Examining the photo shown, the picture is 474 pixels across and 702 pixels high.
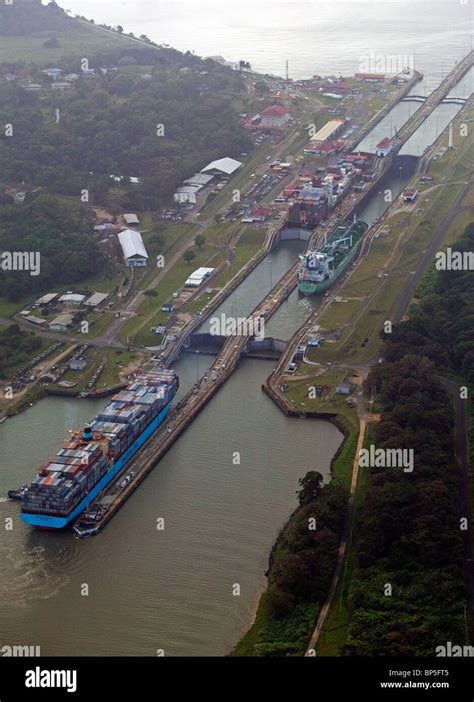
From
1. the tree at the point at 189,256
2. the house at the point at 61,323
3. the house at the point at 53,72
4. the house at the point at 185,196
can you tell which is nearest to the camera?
the house at the point at 61,323

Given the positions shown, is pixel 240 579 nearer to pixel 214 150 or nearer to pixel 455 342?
pixel 455 342

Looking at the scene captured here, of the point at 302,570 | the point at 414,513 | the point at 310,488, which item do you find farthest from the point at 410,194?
the point at 302,570

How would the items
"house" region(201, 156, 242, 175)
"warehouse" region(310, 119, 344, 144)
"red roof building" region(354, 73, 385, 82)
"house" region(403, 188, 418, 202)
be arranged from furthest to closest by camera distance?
1. "red roof building" region(354, 73, 385, 82)
2. "warehouse" region(310, 119, 344, 144)
3. "house" region(201, 156, 242, 175)
4. "house" region(403, 188, 418, 202)

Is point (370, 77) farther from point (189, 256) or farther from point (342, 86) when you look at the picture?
point (189, 256)

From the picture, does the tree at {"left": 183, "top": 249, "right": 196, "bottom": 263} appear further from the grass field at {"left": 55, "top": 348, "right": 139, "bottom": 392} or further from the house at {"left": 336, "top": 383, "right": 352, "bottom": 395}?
the house at {"left": 336, "top": 383, "right": 352, "bottom": 395}

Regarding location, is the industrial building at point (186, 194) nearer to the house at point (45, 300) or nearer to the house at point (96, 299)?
the house at point (96, 299)

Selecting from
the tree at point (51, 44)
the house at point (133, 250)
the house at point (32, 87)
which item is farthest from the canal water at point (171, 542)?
the tree at point (51, 44)

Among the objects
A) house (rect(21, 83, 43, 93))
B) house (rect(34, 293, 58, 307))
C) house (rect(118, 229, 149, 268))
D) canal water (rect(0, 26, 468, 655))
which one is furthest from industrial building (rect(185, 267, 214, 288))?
house (rect(21, 83, 43, 93))
